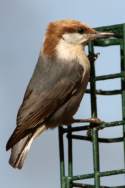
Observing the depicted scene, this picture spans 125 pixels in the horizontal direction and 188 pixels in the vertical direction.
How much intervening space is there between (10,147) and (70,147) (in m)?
0.55

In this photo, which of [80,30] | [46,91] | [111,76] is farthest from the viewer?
[80,30]

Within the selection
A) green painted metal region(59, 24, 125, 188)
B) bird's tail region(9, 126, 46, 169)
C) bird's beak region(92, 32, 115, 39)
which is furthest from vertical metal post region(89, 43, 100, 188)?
bird's tail region(9, 126, 46, 169)

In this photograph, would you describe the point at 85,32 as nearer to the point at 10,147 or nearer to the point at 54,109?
the point at 54,109

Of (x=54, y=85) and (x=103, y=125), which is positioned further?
(x=54, y=85)

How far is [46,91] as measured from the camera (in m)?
7.07

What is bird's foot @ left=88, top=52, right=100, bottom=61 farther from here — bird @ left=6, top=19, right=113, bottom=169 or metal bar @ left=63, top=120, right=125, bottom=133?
metal bar @ left=63, top=120, right=125, bottom=133

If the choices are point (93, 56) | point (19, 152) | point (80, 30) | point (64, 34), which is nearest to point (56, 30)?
point (64, 34)

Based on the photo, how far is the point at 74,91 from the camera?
7.15 meters

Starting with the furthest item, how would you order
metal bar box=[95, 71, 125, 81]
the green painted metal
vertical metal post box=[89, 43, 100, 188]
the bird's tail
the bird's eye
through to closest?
the bird's eye < the bird's tail < metal bar box=[95, 71, 125, 81] < the green painted metal < vertical metal post box=[89, 43, 100, 188]

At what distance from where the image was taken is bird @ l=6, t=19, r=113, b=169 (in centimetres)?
698

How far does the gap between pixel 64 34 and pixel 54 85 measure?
581 millimetres

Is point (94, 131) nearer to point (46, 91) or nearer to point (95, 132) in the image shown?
point (95, 132)

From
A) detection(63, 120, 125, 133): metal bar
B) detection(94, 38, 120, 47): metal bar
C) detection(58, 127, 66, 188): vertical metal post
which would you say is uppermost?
detection(94, 38, 120, 47): metal bar

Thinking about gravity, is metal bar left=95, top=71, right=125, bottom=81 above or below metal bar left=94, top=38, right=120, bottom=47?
below
